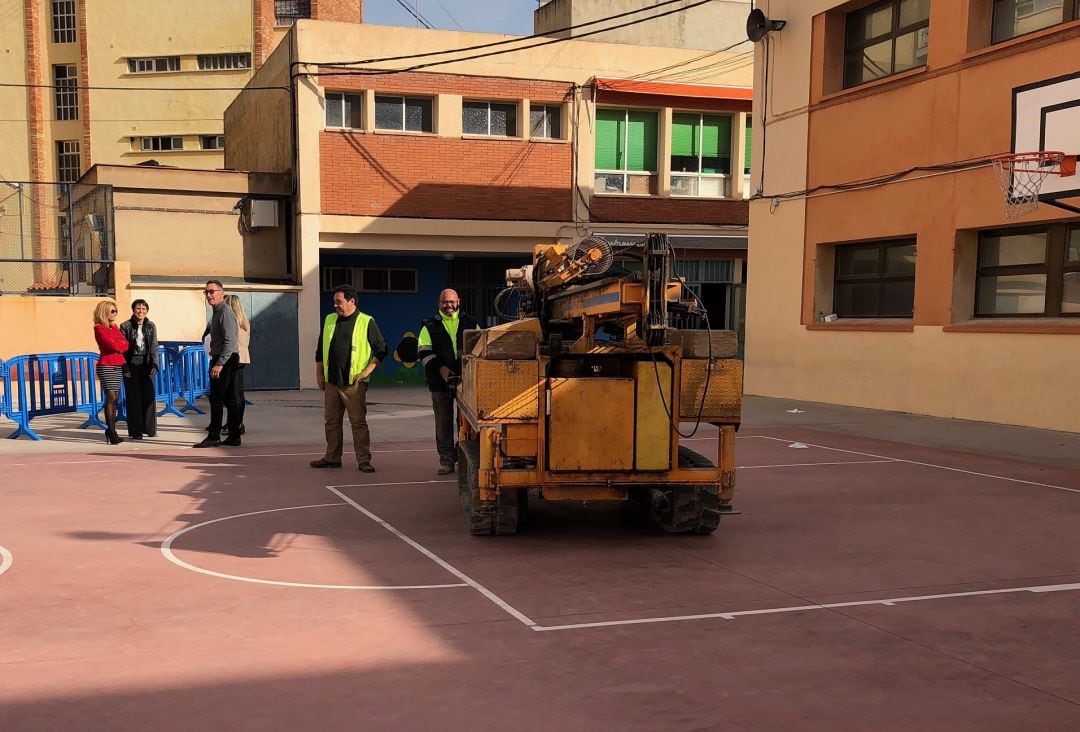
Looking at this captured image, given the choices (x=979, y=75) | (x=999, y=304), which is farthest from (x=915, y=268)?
(x=979, y=75)

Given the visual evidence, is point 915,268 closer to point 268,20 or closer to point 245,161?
point 245,161

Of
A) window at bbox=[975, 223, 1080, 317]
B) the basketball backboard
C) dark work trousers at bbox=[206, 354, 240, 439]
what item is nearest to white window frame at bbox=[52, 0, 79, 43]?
dark work trousers at bbox=[206, 354, 240, 439]

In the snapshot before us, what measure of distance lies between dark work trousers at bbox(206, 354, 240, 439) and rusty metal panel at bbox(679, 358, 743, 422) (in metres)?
6.97

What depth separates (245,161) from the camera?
27969 mm

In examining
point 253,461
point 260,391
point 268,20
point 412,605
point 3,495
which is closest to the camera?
point 412,605

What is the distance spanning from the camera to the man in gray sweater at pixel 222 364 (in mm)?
12016

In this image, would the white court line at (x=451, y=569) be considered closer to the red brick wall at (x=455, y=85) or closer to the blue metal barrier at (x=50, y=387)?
the blue metal barrier at (x=50, y=387)

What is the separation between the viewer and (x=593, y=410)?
716 cm

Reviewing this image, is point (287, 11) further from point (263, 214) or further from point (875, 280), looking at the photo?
point (875, 280)

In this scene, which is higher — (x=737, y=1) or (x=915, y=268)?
(x=737, y=1)

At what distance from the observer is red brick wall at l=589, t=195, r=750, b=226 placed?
2442 centimetres

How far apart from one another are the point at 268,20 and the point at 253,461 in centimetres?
3411

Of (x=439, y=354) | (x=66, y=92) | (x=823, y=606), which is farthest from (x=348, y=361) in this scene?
(x=66, y=92)

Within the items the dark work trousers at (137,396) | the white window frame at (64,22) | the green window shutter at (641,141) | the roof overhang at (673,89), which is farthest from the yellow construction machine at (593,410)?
the white window frame at (64,22)
